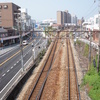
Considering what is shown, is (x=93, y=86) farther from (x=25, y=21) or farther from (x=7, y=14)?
(x=25, y=21)

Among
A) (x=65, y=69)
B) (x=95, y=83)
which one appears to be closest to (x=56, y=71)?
(x=65, y=69)

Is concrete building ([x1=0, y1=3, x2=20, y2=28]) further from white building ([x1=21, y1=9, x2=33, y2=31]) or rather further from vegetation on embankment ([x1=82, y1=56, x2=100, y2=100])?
vegetation on embankment ([x1=82, y1=56, x2=100, y2=100])

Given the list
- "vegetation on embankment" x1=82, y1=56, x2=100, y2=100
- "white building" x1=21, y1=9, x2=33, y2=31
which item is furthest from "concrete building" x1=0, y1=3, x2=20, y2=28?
"vegetation on embankment" x1=82, y1=56, x2=100, y2=100

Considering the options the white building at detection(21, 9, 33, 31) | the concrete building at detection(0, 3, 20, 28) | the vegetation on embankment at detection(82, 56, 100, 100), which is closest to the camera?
the vegetation on embankment at detection(82, 56, 100, 100)

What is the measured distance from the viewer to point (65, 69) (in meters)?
16.7

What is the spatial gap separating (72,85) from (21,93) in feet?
12.9

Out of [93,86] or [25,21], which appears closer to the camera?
[93,86]

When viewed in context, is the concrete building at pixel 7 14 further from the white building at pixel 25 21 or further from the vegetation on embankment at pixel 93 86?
the vegetation on embankment at pixel 93 86

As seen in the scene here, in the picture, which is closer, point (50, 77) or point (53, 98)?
point (53, 98)

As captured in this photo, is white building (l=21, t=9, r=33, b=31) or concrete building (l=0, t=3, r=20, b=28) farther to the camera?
white building (l=21, t=9, r=33, b=31)

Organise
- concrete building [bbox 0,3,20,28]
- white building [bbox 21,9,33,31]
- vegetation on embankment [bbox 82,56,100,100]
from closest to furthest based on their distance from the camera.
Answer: vegetation on embankment [bbox 82,56,100,100], concrete building [bbox 0,3,20,28], white building [bbox 21,9,33,31]


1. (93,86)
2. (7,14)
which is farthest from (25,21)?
(93,86)

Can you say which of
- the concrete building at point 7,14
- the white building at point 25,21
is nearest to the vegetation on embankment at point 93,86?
the white building at point 25,21

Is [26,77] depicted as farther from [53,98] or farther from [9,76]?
[53,98]
